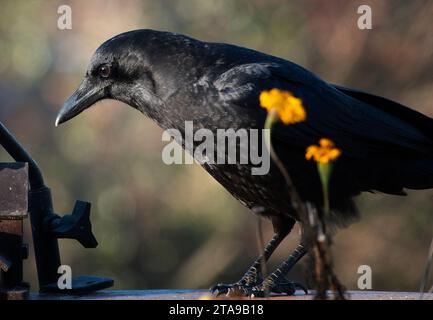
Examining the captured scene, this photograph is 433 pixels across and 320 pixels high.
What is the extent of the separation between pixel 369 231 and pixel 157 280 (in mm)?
1574

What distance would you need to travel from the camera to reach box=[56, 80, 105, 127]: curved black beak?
13.6 ft

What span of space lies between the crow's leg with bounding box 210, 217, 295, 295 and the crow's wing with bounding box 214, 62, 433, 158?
449 mm

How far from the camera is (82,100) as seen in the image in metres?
4.17

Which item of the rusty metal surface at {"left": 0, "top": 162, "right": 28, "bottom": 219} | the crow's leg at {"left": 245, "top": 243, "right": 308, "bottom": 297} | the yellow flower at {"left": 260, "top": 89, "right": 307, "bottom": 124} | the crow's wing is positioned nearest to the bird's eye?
the crow's wing

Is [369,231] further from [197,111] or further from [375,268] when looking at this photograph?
[197,111]

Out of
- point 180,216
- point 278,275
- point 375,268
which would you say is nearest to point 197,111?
point 278,275

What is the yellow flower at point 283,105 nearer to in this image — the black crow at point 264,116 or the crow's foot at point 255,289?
the black crow at point 264,116

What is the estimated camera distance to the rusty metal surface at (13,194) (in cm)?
344

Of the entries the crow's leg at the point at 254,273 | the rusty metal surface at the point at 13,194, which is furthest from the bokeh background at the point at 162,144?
the rusty metal surface at the point at 13,194

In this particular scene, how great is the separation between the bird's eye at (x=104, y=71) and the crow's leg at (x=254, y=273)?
3.07ft

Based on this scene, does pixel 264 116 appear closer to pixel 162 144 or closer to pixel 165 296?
pixel 165 296

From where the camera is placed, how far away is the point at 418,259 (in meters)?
7.09

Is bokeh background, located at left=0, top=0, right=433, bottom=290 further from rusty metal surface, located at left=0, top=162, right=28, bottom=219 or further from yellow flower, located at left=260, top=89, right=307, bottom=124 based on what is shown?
yellow flower, located at left=260, top=89, right=307, bottom=124

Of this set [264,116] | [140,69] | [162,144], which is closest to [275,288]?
[264,116]
